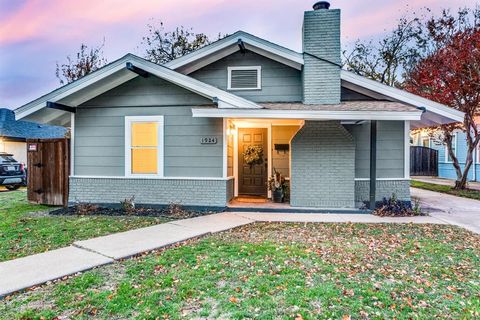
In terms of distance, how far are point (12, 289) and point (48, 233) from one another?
9.04ft

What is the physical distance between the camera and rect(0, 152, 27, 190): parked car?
13070 millimetres

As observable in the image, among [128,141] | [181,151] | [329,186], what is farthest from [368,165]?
[128,141]

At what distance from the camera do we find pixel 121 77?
26.6 ft

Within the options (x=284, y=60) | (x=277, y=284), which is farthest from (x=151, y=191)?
(x=277, y=284)

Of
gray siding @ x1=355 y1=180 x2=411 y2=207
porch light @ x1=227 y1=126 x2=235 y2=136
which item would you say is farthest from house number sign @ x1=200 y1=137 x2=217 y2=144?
gray siding @ x1=355 y1=180 x2=411 y2=207

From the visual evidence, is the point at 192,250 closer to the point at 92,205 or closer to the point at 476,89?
the point at 92,205

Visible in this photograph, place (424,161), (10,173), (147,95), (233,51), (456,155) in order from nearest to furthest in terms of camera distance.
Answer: (147,95), (233,51), (10,173), (456,155), (424,161)

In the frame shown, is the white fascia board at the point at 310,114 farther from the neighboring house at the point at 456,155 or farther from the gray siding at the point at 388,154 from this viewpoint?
the neighboring house at the point at 456,155

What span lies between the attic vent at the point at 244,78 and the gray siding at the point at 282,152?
61.6 inches

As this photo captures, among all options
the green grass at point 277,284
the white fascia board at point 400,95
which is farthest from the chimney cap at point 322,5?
the green grass at point 277,284

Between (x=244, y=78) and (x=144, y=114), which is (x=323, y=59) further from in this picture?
(x=144, y=114)

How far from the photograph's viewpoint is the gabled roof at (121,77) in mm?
7391

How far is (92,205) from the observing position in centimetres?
819

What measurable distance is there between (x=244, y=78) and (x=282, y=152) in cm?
266
